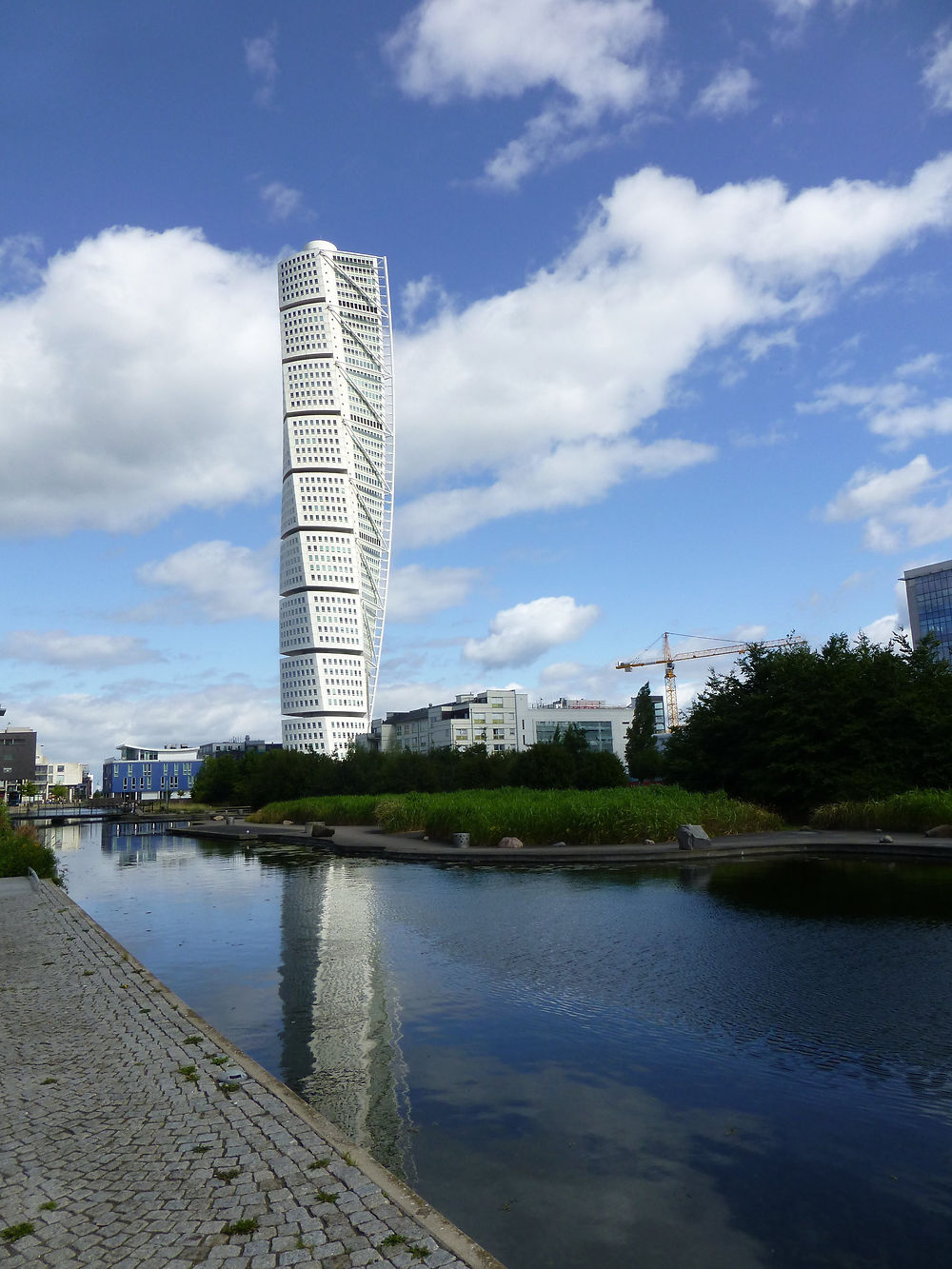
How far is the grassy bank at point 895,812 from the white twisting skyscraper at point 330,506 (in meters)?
141

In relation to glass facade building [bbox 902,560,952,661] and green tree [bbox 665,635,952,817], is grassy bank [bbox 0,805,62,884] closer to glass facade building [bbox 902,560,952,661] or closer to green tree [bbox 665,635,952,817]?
green tree [bbox 665,635,952,817]

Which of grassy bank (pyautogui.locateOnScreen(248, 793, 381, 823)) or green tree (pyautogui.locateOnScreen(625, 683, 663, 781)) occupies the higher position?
green tree (pyautogui.locateOnScreen(625, 683, 663, 781))

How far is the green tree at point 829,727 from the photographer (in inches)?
1183

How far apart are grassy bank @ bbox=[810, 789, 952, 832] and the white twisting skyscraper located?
463 ft

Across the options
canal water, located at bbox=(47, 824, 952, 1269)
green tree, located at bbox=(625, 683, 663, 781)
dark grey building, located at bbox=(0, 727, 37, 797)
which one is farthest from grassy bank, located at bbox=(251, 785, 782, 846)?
dark grey building, located at bbox=(0, 727, 37, 797)

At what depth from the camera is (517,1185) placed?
540 centimetres

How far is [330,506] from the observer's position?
165m

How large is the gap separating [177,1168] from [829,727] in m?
29.8

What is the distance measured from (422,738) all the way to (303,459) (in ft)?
207

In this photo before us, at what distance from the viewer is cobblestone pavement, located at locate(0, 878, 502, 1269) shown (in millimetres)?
4160

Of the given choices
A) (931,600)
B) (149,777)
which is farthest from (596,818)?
(149,777)

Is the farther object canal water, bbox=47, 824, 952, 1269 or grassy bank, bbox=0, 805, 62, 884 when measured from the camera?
grassy bank, bbox=0, 805, 62, 884

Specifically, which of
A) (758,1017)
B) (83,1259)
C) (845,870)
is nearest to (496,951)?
(758,1017)

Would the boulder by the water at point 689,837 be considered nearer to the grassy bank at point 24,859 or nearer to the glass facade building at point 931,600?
the grassy bank at point 24,859
